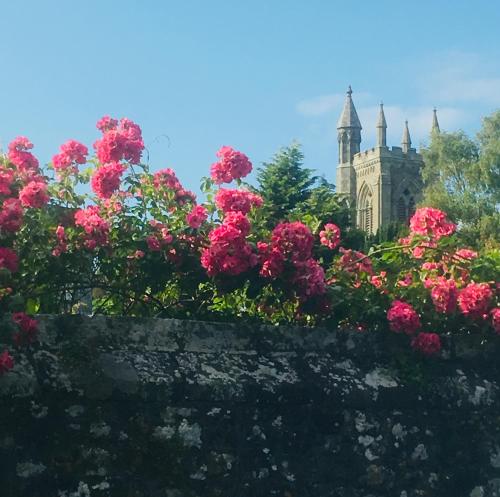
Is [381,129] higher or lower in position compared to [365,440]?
higher

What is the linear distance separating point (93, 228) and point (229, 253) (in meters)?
0.82

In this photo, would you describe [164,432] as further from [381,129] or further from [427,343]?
[381,129]

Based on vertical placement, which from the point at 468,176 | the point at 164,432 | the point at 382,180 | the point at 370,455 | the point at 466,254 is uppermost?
the point at 382,180

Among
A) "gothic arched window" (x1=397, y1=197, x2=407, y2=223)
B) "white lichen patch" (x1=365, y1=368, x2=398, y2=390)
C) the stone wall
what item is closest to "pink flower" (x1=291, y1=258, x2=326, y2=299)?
the stone wall

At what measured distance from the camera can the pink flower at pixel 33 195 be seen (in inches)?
215

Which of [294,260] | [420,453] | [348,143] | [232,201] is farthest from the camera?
[348,143]

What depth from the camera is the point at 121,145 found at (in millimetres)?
6277

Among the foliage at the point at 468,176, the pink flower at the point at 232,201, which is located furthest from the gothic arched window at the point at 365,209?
the pink flower at the point at 232,201

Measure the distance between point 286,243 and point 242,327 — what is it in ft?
2.23

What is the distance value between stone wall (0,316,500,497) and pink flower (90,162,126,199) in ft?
4.28

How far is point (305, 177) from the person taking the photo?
34.6 m

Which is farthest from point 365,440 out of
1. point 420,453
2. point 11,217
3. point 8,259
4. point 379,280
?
point 11,217

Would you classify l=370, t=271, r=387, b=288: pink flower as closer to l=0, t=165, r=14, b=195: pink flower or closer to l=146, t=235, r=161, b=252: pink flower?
l=146, t=235, r=161, b=252: pink flower

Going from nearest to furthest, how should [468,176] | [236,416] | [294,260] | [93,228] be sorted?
1. [236,416]
2. [93,228]
3. [294,260]
4. [468,176]
